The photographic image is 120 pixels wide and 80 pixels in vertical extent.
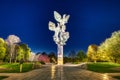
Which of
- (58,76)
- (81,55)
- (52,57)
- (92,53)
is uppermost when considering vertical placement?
(81,55)

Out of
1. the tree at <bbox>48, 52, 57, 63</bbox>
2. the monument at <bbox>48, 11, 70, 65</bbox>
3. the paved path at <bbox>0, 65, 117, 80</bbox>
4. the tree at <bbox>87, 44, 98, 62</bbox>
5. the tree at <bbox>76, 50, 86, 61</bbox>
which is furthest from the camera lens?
the tree at <bbox>76, 50, 86, 61</bbox>

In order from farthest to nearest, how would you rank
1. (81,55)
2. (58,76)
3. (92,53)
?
(81,55)
(92,53)
(58,76)

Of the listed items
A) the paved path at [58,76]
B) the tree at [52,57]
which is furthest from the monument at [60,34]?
the paved path at [58,76]

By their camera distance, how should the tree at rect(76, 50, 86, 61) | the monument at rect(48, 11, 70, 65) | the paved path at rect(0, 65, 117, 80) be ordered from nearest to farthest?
the paved path at rect(0, 65, 117, 80) < the monument at rect(48, 11, 70, 65) < the tree at rect(76, 50, 86, 61)

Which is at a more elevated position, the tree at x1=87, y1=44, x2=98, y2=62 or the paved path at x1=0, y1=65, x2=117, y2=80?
the tree at x1=87, y1=44, x2=98, y2=62

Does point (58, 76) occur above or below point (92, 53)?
below

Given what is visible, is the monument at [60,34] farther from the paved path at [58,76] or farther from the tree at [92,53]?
the paved path at [58,76]

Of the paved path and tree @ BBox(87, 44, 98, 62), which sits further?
tree @ BBox(87, 44, 98, 62)

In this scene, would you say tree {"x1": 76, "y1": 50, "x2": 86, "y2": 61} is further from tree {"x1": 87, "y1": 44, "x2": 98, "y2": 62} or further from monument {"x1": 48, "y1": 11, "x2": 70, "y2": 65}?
monument {"x1": 48, "y1": 11, "x2": 70, "y2": 65}

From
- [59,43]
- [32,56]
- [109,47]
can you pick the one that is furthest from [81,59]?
[109,47]

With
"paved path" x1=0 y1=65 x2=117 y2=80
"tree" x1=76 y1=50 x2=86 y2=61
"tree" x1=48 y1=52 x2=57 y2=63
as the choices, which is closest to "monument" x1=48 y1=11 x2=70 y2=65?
"tree" x1=48 y1=52 x2=57 y2=63

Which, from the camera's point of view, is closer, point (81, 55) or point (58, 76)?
point (58, 76)

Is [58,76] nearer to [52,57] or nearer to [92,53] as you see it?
[92,53]

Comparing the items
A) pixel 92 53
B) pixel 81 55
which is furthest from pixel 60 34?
pixel 81 55
